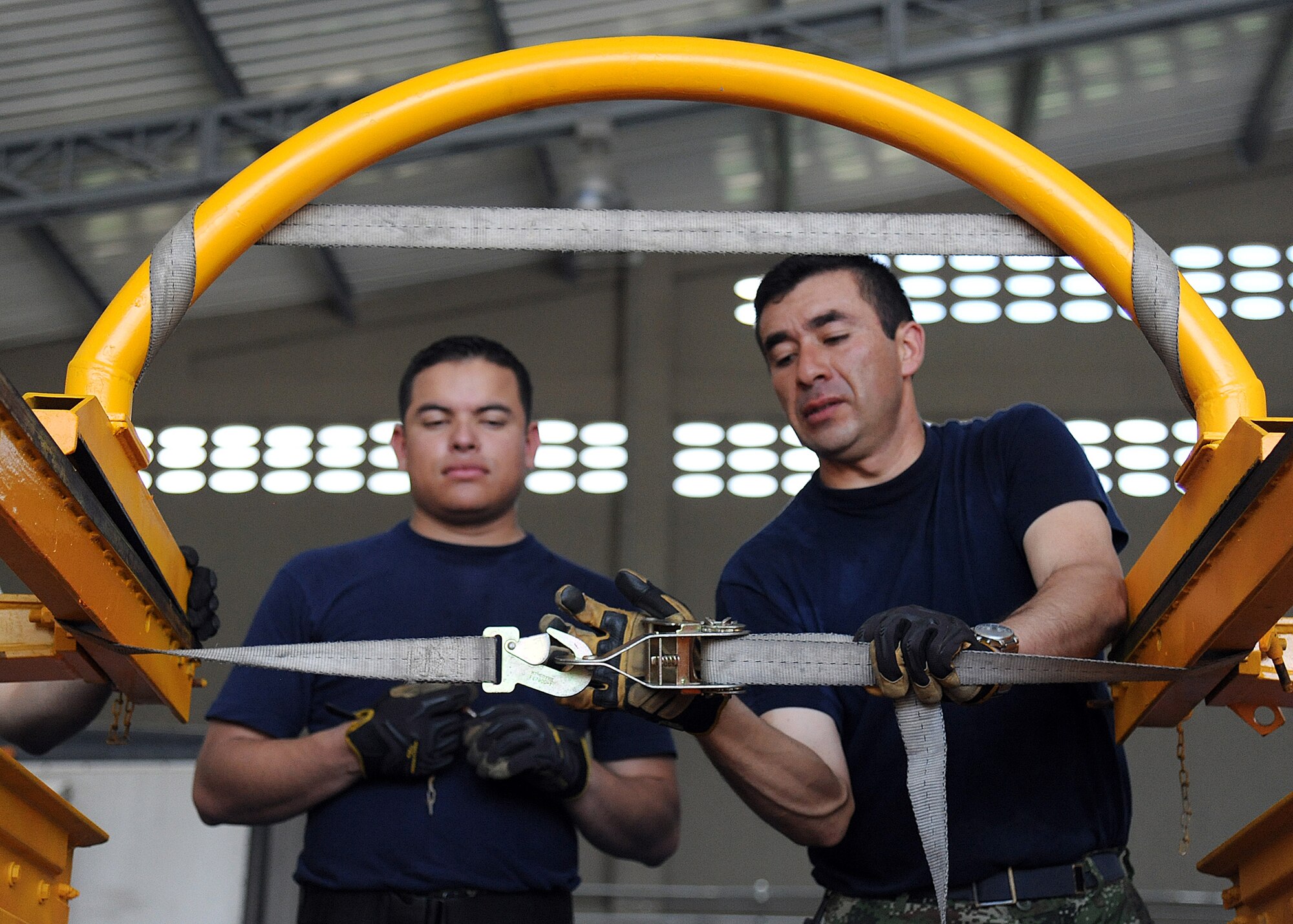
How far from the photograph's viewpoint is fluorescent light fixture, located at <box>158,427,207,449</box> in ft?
35.5

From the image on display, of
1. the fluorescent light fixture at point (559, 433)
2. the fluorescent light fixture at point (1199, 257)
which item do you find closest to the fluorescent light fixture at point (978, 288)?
the fluorescent light fixture at point (1199, 257)

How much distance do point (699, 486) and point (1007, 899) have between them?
28.0ft

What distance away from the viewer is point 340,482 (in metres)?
10.8

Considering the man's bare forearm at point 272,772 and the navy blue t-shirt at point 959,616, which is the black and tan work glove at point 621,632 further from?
the man's bare forearm at point 272,772

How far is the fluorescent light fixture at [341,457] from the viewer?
10805 millimetres

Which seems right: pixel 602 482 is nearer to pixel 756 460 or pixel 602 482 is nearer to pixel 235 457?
pixel 756 460

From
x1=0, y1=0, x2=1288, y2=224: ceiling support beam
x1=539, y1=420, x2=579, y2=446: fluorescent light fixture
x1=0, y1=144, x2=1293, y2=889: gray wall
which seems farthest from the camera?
x1=539, y1=420, x2=579, y2=446: fluorescent light fixture

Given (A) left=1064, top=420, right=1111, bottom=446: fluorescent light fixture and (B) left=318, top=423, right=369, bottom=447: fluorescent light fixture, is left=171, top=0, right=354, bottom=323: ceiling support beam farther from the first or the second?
(A) left=1064, top=420, right=1111, bottom=446: fluorescent light fixture

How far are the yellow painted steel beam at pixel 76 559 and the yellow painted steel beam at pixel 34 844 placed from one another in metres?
0.19

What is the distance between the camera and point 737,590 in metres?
2.51

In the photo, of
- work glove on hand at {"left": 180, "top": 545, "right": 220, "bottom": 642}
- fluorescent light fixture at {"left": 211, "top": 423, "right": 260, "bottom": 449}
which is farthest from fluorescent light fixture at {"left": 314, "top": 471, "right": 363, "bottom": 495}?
work glove on hand at {"left": 180, "top": 545, "right": 220, "bottom": 642}

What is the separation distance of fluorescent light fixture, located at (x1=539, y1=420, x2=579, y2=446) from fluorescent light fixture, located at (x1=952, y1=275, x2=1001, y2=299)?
3448mm

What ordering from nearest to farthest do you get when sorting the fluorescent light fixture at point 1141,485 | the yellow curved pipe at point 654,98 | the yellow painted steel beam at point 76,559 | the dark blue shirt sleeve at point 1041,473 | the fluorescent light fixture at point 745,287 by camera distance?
the yellow painted steel beam at point 76,559 < the yellow curved pipe at point 654,98 < the dark blue shirt sleeve at point 1041,473 < the fluorescent light fixture at point 1141,485 < the fluorescent light fixture at point 745,287

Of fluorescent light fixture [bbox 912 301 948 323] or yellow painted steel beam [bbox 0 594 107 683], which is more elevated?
fluorescent light fixture [bbox 912 301 948 323]
